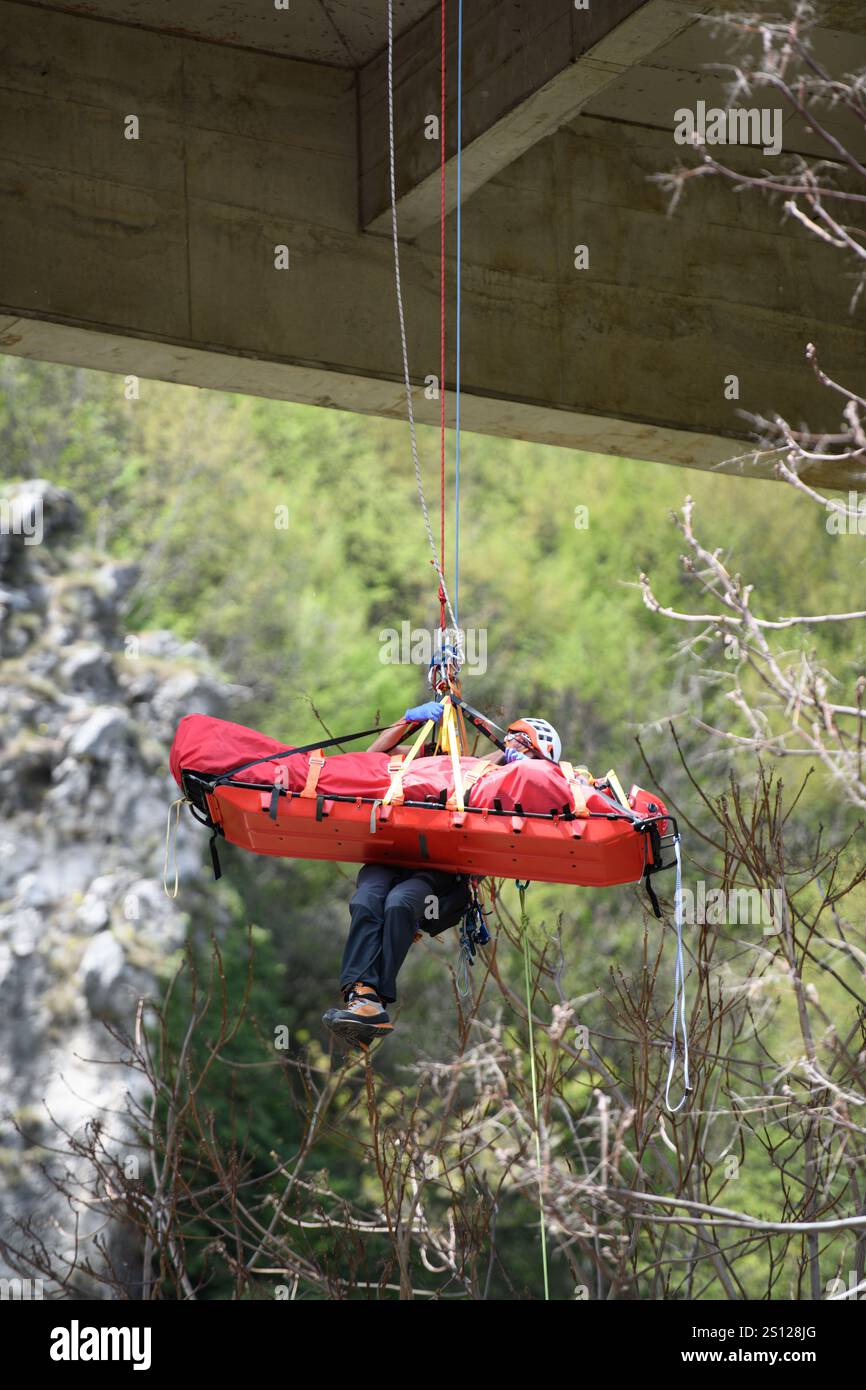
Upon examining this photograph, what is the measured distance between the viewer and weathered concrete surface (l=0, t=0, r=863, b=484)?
8.62 meters

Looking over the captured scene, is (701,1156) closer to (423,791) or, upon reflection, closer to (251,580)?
(423,791)

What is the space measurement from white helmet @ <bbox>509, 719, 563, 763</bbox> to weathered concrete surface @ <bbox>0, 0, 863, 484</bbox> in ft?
8.27

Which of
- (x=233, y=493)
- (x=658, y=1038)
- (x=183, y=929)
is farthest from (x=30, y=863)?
(x=658, y=1038)

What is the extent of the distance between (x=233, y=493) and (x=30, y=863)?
13023 millimetres

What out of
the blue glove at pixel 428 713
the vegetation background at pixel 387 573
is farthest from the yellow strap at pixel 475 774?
the vegetation background at pixel 387 573

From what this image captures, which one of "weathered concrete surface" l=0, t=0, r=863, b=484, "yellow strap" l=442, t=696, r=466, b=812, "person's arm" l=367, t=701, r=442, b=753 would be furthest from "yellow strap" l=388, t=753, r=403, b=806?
"weathered concrete surface" l=0, t=0, r=863, b=484

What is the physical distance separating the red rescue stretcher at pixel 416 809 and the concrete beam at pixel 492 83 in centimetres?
308

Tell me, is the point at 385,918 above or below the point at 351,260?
below

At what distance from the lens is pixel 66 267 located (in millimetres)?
8523

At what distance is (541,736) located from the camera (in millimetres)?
7152

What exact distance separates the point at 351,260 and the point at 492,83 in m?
1.18

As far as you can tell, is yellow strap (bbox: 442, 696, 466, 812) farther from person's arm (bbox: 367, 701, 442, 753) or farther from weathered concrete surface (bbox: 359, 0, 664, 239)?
weathered concrete surface (bbox: 359, 0, 664, 239)

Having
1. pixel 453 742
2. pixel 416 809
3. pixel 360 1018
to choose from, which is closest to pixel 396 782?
pixel 416 809

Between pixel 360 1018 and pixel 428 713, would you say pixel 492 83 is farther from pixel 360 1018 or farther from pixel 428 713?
pixel 360 1018
